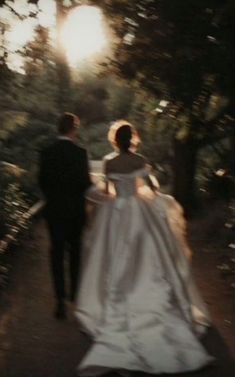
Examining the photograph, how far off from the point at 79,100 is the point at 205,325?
25.6 m

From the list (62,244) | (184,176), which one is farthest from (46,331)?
(184,176)

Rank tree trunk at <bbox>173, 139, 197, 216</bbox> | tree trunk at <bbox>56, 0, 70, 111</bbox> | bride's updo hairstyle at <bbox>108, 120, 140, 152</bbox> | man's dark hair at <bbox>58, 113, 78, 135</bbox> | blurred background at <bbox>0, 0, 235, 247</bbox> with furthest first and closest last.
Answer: tree trunk at <bbox>56, 0, 70, 111</bbox> < tree trunk at <bbox>173, 139, 197, 216</bbox> < bride's updo hairstyle at <bbox>108, 120, 140, 152</bbox> < man's dark hair at <bbox>58, 113, 78, 135</bbox> < blurred background at <bbox>0, 0, 235, 247</bbox>

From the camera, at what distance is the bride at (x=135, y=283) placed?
653 centimetres

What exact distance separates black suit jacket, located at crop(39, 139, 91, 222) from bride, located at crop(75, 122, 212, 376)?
0.27 metres

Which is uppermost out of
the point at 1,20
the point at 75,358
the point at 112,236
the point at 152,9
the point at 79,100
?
the point at 152,9

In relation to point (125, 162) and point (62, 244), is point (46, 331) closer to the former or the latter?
point (62, 244)

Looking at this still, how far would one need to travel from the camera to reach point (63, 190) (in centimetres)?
819

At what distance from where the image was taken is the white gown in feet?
21.4

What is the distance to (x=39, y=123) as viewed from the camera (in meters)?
19.6

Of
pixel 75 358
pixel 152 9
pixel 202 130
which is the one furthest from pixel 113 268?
pixel 152 9

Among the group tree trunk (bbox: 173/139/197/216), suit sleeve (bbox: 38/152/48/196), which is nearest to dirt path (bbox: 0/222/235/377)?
suit sleeve (bbox: 38/152/48/196)

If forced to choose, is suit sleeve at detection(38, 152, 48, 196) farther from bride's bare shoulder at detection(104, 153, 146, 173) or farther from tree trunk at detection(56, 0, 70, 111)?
tree trunk at detection(56, 0, 70, 111)

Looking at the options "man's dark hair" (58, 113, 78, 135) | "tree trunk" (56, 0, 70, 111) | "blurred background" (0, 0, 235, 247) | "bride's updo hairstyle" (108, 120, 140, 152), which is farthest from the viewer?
"tree trunk" (56, 0, 70, 111)

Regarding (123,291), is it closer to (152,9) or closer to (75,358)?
(75,358)
